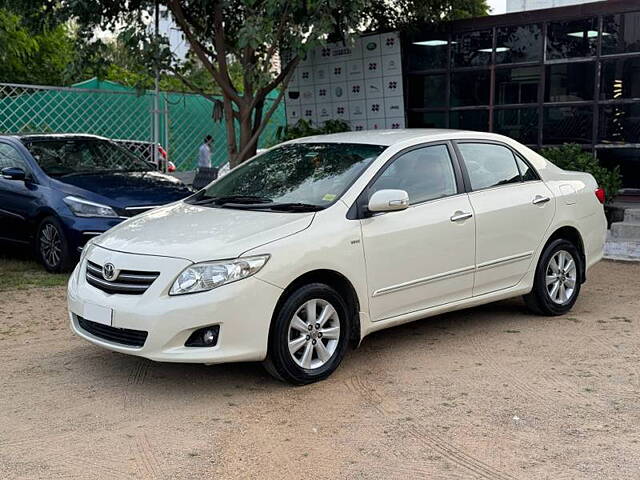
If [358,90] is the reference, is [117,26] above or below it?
above

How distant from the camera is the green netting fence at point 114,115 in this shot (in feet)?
46.1

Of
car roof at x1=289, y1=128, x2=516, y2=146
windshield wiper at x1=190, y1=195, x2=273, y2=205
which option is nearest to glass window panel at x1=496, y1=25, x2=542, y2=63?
car roof at x1=289, y1=128, x2=516, y2=146

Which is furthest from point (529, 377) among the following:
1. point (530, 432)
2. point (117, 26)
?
point (117, 26)

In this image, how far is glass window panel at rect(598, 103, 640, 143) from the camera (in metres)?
11.9

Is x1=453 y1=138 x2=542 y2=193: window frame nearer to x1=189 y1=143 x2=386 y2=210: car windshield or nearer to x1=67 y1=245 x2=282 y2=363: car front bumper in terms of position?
x1=189 y1=143 x2=386 y2=210: car windshield

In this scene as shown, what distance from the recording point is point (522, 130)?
13.0 metres

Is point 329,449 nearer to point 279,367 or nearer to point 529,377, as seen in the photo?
point 279,367

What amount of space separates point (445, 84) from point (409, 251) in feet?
28.7

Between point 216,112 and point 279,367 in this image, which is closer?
point 279,367

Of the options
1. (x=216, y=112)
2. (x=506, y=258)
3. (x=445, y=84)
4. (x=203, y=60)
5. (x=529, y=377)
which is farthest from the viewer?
(x=445, y=84)

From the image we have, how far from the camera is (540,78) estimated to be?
12.7 m

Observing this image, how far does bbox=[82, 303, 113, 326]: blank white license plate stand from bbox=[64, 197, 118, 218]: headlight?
3496 millimetres

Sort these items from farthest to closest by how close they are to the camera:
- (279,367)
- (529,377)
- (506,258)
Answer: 1. (506,258)
2. (529,377)
3. (279,367)

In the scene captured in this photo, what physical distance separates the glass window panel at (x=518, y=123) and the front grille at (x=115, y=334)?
9.29 meters
